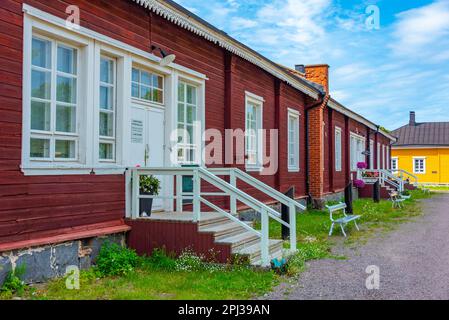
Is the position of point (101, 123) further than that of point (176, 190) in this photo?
No

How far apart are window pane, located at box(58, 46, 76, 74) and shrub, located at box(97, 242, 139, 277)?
2600mm

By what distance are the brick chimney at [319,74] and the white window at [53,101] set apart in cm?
1239

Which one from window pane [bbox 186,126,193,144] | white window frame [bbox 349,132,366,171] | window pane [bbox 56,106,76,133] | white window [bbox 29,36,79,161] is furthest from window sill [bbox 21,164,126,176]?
white window frame [bbox 349,132,366,171]

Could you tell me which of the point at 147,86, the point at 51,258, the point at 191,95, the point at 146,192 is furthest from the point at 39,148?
the point at 191,95

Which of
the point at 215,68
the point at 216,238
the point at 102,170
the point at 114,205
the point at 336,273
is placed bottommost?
the point at 336,273

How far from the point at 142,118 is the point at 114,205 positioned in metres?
1.68

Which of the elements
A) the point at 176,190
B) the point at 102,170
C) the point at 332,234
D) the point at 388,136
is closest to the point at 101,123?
the point at 102,170

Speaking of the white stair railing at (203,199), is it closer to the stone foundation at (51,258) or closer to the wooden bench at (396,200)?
the stone foundation at (51,258)

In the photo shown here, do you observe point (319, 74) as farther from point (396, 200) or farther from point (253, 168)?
point (253, 168)

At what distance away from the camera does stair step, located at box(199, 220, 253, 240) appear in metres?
6.86

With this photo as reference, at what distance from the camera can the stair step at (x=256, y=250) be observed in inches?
261

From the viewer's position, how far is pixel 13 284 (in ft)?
16.9

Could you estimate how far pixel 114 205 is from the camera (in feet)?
23.1
